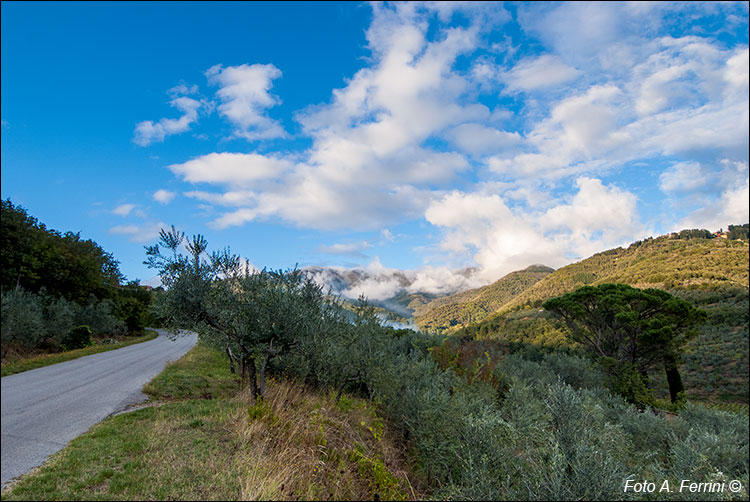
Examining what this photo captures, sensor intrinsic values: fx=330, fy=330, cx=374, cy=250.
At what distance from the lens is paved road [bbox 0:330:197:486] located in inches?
206

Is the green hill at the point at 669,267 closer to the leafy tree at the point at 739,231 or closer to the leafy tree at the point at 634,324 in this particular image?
the leafy tree at the point at 739,231

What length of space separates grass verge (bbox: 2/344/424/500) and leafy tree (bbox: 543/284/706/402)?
21.1 metres

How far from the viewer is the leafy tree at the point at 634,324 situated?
2195cm

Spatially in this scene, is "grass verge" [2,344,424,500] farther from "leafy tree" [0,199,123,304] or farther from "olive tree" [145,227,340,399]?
"leafy tree" [0,199,123,304]

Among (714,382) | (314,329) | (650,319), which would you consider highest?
(314,329)

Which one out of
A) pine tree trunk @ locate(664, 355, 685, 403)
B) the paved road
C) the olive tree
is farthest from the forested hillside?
pine tree trunk @ locate(664, 355, 685, 403)

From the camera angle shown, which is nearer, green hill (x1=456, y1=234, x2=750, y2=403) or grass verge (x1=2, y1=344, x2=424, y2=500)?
grass verge (x1=2, y1=344, x2=424, y2=500)

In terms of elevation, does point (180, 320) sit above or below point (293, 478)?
above

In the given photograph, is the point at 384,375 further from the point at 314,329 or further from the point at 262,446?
the point at 262,446

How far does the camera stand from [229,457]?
5.12 meters

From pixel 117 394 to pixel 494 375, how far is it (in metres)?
14.9

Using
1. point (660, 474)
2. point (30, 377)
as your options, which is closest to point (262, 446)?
point (660, 474)

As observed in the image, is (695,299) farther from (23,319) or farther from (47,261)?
(47,261)

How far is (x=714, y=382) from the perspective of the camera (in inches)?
1178
